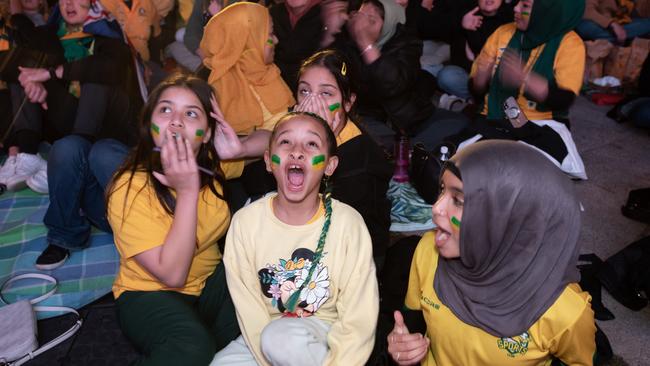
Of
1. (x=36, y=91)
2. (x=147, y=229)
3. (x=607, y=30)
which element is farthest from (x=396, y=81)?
(x=607, y=30)

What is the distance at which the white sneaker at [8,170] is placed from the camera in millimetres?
3543

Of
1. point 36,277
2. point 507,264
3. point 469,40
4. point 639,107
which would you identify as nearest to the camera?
point 507,264

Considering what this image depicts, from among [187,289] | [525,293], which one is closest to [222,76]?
[187,289]

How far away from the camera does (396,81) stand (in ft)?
11.6

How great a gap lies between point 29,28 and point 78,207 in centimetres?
170

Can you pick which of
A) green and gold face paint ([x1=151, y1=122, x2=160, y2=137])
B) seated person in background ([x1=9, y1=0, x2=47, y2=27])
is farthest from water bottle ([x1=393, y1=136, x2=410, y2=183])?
seated person in background ([x1=9, y1=0, x2=47, y2=27])

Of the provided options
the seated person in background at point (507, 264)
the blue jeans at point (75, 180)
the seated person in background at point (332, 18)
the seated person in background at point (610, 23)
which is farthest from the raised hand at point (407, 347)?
the seated person in background at point (610, 23)

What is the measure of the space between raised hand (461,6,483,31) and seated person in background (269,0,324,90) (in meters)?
1.26

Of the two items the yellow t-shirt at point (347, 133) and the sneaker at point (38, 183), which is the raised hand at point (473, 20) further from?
the sneaker at point (38, 183)

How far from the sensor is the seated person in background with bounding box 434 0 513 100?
13.0ft

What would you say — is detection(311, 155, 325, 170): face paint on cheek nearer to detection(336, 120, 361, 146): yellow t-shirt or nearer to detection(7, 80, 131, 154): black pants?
detection(336, 120, 361, 146): yellow t-shirt

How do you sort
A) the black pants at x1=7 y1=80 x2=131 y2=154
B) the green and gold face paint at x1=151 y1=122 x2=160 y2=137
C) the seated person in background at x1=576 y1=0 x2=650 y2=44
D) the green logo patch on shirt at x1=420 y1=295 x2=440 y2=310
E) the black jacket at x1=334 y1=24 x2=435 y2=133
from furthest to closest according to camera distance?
the seated person in background at x1=576 y1=0 x2=650 y2=44 → the black jacket at x1=334 y1=24 x2=435 y2=133 → the black pants at x1=7 y1=80 x2=131 y2=154 → the green and gold face paint at x1=151 y1=122 x2=160 y2=137 → the green logo patch on shirt at x1=420 y1=295 x2=440 y2=310

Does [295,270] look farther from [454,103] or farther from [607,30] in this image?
[607,30]

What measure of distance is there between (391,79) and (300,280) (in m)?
2.05
